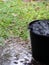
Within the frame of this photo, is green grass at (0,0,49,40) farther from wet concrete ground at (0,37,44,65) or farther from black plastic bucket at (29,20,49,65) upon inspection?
black plastic bucket at (29,20,49,65)

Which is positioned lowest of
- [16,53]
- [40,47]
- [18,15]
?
[16,53]

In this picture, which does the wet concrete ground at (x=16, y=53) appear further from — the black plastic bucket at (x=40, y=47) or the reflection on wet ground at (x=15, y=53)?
the black plastic bucket at (x=40, y=47)

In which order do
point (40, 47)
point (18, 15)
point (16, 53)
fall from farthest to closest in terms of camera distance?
point (18, 15) → point (16, 53) → point (40, 47)

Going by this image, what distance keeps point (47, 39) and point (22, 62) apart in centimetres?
69

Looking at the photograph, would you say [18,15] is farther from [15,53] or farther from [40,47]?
[40,47]

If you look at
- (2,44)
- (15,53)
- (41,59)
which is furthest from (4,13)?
(41,59)

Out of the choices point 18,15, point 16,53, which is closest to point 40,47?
point 16,53

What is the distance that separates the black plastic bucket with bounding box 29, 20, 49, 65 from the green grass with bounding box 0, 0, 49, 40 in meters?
0.90

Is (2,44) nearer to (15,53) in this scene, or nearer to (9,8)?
(15,53)

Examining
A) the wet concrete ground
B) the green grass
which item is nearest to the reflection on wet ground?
the wet concrete ground

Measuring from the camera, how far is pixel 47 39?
3115 mm

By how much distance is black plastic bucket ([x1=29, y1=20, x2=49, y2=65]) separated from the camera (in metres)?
3.12

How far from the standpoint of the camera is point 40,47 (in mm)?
3221

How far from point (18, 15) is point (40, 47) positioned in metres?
2.05
